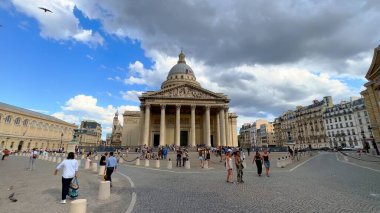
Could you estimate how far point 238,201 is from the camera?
709 cm

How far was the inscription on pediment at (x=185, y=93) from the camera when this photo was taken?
45.8 m

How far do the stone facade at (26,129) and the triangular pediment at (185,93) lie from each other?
30100 mm

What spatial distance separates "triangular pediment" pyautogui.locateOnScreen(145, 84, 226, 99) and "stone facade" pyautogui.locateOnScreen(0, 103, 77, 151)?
98.8 ft

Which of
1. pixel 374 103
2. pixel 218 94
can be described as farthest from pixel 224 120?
pixel 374 103

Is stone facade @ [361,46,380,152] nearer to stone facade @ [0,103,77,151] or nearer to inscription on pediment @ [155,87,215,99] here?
inscription on pediment @ [155,87,215,99]

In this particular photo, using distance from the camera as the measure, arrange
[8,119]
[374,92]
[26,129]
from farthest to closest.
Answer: [26,129] → [8,119] → [374,92]

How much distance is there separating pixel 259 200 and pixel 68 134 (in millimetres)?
94138

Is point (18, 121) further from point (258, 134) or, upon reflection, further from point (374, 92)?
point (258, 134)

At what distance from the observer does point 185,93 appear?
152 feet

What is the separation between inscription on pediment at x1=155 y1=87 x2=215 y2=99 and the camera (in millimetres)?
45838

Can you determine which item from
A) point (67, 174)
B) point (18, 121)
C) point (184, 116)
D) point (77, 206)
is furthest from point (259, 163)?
point (18, 121)

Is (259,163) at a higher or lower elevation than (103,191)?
higher

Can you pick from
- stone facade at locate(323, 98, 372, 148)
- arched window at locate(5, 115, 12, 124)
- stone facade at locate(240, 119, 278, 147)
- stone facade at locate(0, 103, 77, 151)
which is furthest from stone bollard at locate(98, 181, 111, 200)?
stone facade at locate(240, 119, 278, 147)

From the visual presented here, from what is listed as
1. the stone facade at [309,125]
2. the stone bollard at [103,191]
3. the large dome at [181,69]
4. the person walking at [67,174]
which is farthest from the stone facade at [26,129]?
the stone facade at [309,125]
